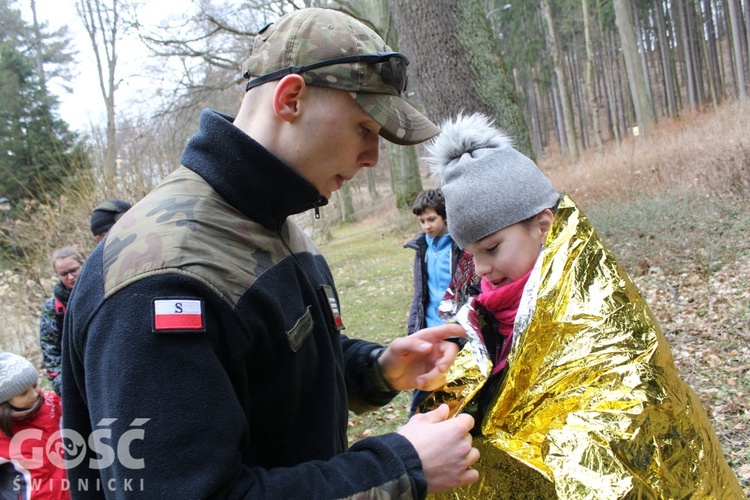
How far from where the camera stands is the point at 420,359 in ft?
5.91

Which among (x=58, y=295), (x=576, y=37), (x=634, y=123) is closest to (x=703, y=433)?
(x=58, y=295)

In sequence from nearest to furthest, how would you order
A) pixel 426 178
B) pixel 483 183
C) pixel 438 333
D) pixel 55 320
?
1. pixel 438 333
2. pixel 483 183
3. pixel 55 320
4. pixel 426 178

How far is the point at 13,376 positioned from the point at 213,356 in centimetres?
269

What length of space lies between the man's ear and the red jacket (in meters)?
2.58

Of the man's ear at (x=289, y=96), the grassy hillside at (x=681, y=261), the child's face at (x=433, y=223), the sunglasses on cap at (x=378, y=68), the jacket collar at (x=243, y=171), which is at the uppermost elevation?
the sunglasses on cap at (x=378, y=68)

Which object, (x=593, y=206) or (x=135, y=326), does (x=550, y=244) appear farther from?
(x=593, y=206)

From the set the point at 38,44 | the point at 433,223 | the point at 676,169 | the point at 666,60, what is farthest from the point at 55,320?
the point at 666,60

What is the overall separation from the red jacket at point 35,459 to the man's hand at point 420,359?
221 centimetres

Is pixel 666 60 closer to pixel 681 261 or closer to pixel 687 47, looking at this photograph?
pixel 687 47

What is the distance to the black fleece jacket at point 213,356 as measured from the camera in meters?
0.97

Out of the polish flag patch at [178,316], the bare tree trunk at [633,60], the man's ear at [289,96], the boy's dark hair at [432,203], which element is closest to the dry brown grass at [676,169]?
the bare tree trunk at [633,60]

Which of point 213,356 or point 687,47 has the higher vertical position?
point 687,47

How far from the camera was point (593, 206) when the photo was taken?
10.2 metres

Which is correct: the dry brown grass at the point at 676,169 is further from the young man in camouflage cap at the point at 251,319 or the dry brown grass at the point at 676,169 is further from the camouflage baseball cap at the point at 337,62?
the young man in camouflage cap at the point at 251,319
